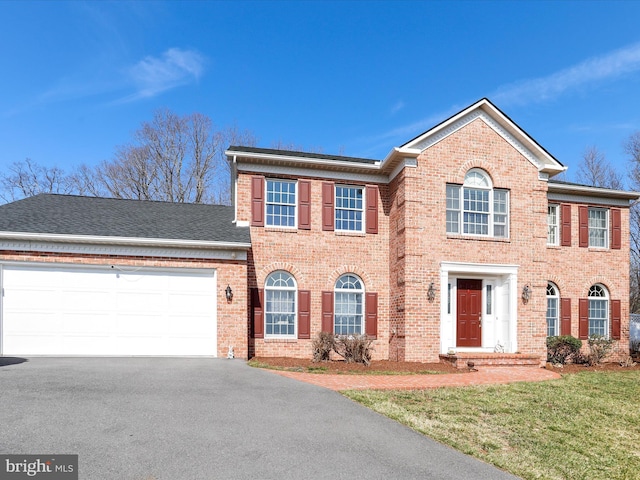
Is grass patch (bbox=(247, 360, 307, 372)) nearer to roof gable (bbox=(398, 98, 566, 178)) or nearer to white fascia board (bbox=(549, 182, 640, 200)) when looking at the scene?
roof gable (bbox=(398, 98, 566, 178))

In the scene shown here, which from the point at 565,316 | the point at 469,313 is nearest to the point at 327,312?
the point at 469,313

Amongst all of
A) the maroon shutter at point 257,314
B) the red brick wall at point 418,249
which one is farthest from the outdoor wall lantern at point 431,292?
the maroon shutter at point 257,314

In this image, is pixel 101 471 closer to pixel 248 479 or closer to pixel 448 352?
pixel 248 479

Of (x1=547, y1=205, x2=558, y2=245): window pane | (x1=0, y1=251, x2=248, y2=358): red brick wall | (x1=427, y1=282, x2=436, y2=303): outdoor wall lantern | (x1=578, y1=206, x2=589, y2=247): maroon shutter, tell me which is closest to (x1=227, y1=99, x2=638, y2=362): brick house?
(x1=427, y1=282, x2=436, y2=303): outdoor wall lantern

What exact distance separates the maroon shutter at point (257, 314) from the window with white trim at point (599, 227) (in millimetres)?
12664

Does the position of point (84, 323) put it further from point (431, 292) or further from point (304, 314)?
point (431, 292)

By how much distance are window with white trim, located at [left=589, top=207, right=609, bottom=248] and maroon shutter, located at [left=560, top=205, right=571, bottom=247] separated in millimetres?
1170

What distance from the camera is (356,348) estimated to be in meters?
13.4

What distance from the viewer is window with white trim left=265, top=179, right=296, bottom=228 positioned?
14.9 metres

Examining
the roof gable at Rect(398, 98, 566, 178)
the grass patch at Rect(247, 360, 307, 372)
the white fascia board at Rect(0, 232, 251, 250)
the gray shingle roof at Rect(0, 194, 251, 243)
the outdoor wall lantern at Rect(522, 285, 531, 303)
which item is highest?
the roof gable at Rect(398, 98, 566, 178)

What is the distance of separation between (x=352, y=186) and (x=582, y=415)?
9.26 meters

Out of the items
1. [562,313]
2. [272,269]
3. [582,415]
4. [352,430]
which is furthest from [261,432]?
[562,313]

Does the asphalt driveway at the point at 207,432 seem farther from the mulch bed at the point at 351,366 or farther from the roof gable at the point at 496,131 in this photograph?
the roof gable at the point at 496,131

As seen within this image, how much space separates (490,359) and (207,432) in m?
9.78
